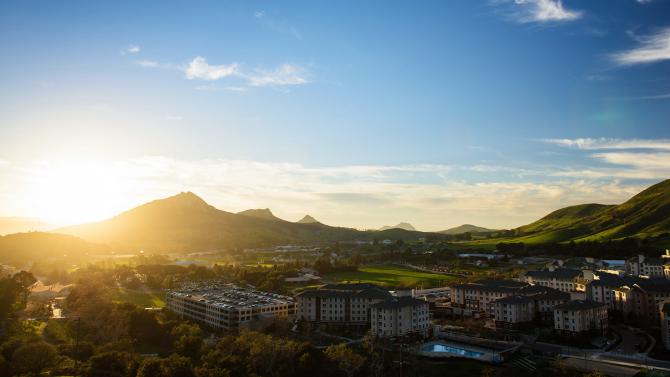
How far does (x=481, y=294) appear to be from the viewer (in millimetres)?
60844

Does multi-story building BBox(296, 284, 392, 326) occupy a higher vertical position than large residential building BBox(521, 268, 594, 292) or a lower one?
lower

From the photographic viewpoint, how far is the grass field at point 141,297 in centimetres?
6575

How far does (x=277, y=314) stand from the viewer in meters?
55.0

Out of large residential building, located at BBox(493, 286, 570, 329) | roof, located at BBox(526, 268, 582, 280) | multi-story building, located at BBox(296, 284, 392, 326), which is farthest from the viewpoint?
roof, located at BBox(526, 268, 582, 280)

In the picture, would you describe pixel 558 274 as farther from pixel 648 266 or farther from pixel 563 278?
pixel 648 266

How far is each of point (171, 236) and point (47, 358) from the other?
165 m

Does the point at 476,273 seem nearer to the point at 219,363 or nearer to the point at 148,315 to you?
the point at 148,315

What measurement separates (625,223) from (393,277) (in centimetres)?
8283

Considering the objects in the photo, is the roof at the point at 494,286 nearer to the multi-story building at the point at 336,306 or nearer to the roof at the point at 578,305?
the roof at the point at 578,305

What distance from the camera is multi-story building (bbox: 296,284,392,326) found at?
5500 centimetres

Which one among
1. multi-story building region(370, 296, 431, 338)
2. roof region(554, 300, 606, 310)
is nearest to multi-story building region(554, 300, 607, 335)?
roof region(554, 300, 606, 310)

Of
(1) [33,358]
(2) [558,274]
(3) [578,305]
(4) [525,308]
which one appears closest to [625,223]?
(2) [558,274]

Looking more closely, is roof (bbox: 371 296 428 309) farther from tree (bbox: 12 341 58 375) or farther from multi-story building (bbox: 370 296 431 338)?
tree (bbox: 12 341 58 375)

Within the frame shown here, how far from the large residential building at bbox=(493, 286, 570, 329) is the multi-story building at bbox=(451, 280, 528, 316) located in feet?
11.0
